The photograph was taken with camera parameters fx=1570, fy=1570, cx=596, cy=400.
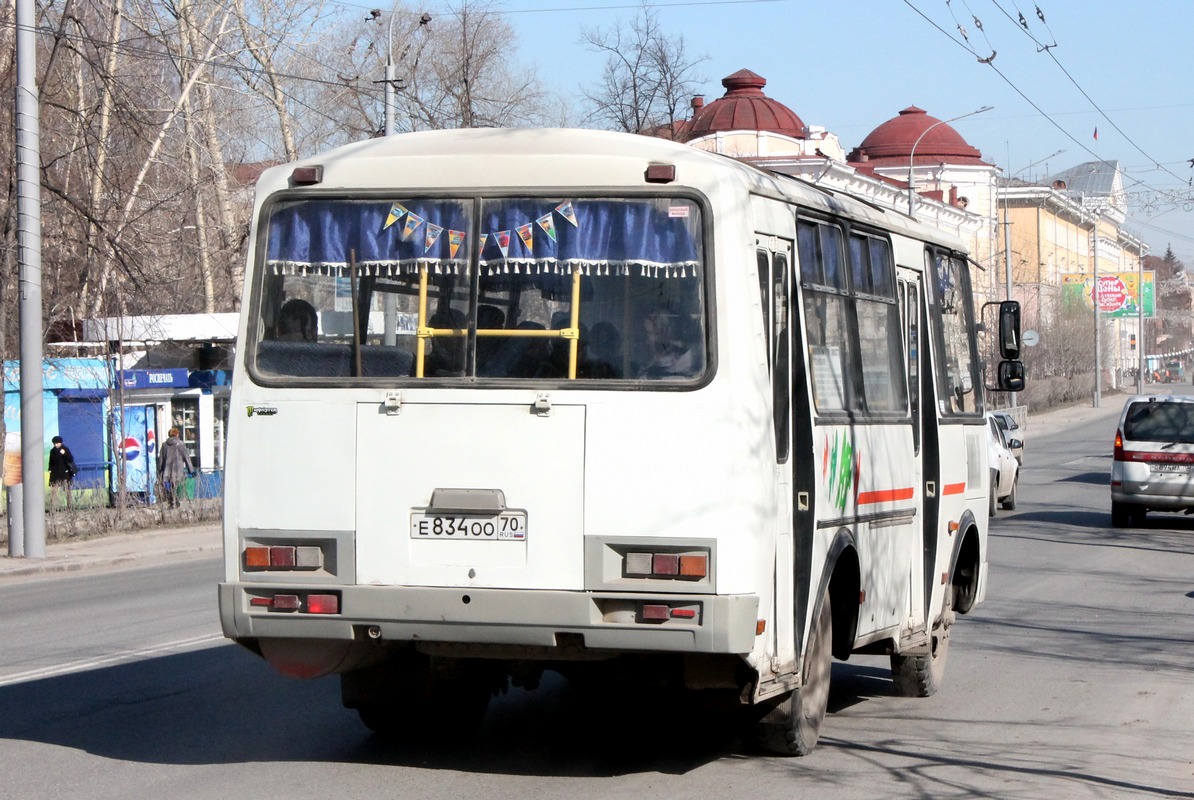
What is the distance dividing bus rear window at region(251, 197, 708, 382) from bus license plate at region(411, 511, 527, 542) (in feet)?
1.97

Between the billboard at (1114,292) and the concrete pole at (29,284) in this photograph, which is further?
the billboard at (1114,292)

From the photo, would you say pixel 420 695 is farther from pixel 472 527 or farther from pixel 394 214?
pixel 394 214

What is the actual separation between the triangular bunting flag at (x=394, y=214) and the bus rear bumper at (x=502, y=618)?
5.31ft

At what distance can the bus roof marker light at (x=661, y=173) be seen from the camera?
22.0 ft

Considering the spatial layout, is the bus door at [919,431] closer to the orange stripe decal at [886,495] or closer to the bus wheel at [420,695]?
the orange stripe decal at [886,495]

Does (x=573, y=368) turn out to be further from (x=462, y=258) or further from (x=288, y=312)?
(x=288, y=312)

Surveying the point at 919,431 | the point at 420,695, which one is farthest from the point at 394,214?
the point at 919,431

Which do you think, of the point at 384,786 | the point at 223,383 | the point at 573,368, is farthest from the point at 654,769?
the point at 223,383

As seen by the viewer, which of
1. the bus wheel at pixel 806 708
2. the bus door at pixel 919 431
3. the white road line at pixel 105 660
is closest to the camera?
the bus wheel at pixel 806 708

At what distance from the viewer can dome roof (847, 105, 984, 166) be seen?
3418 inches

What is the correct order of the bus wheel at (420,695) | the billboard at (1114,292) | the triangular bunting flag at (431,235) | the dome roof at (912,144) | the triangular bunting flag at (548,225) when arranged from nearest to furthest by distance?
the triangular bunting flag at (548,225) < the triangular bunting flag at (431,235) < the bus wheel at (420,695) < the billboard at (1114,292) < the dome roof at (912,144)

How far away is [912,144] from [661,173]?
274ft

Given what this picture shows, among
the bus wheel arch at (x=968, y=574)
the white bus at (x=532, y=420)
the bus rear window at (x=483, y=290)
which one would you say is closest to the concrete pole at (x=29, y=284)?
the bus wheel arch at (x=968, y=574)

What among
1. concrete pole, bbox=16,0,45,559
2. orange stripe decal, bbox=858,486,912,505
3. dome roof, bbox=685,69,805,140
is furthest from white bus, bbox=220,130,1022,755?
dome roof, bbox=685,69,805,140
